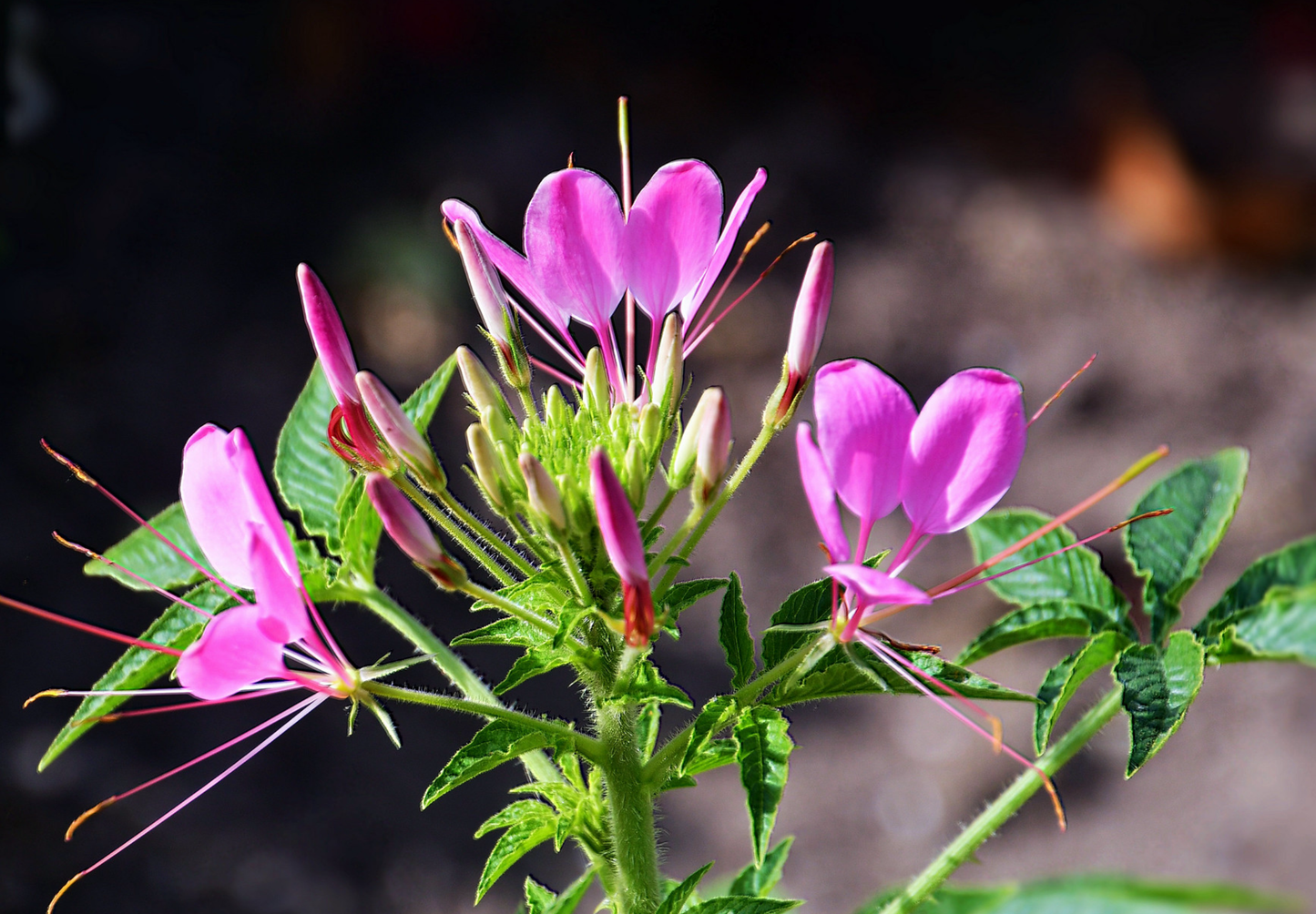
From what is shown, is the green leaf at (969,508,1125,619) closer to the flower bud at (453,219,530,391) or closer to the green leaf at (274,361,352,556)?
the flower bud at (453,219,530,391)

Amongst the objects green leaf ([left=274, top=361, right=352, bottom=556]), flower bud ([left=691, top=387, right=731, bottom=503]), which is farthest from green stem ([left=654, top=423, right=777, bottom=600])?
green leaf ([left=274, top=361, right=352, bottom=556])

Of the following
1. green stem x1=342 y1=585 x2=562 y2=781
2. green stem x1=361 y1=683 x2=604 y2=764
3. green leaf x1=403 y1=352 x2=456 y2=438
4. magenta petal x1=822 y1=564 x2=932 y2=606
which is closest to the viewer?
magenta petal x1=822 y1=564 x2=932 y2=606

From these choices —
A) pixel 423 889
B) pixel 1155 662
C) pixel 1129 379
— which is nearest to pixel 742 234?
pixel 1129 379

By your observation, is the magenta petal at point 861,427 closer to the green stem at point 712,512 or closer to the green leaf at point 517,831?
the green stem at point 712,512

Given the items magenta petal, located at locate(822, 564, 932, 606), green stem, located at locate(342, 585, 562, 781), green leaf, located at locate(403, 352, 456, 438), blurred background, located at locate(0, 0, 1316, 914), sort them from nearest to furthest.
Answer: magenta petal, located at locate(822, 564, 932, 606) < green stem, located at locate(342, 585, 562, 781) < green leaf, located at locate(403, 352, 456, 438) < blurred background, located at locate(0, 0, 1316, 914)

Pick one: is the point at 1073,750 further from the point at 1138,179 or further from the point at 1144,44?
the point at 1144,44
